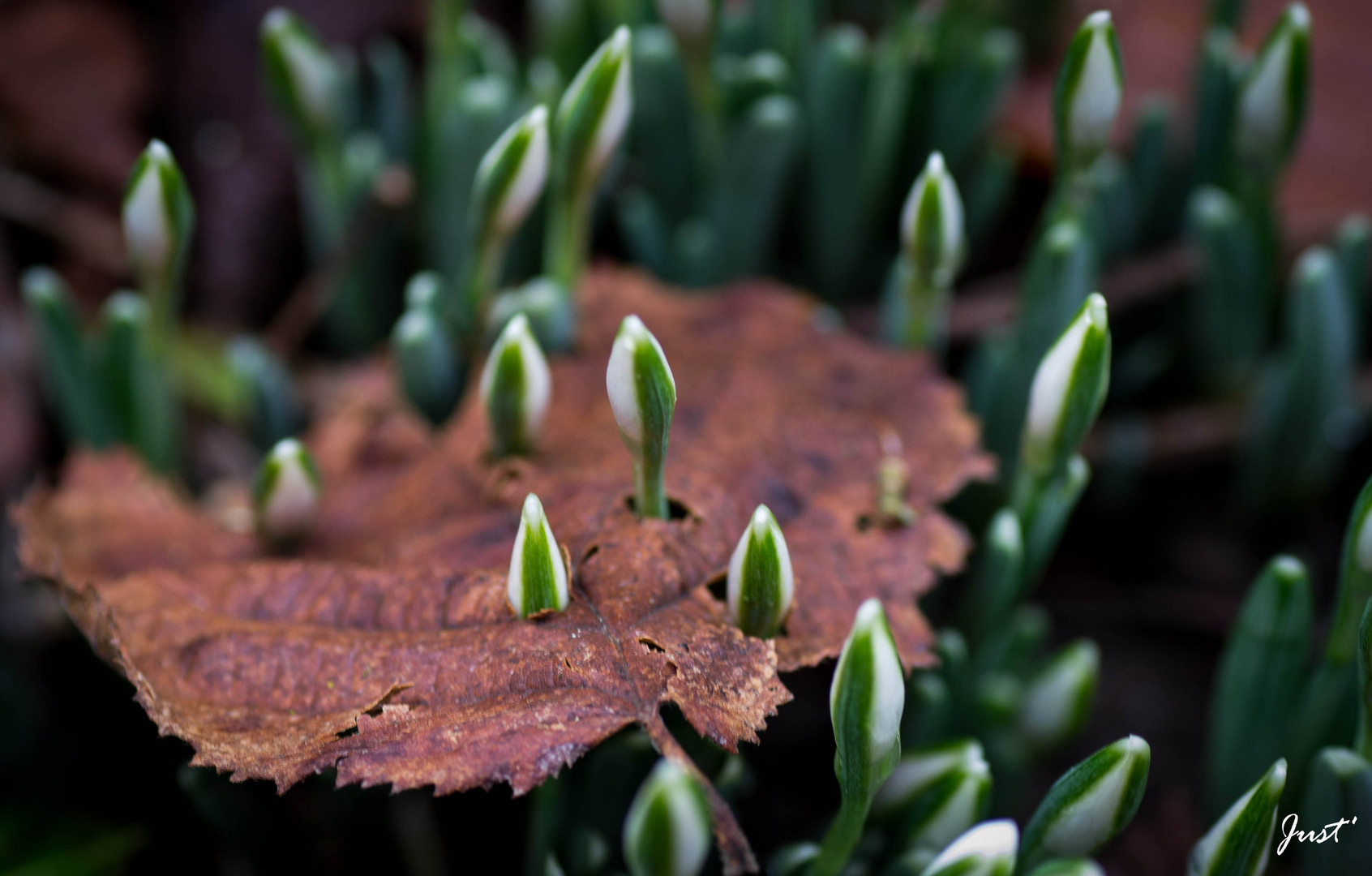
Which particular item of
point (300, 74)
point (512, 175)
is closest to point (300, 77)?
point (300, 74)

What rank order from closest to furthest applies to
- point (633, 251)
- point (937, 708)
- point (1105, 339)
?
point (1105, 339) < point (937, 708) < point (633, 251)

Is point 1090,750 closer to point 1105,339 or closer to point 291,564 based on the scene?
point 1105,339

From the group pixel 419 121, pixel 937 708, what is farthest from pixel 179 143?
pixel 937 708

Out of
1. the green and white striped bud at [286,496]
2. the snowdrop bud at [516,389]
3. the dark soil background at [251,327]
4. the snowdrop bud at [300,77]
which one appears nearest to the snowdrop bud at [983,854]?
the dark soil background at [251,327]

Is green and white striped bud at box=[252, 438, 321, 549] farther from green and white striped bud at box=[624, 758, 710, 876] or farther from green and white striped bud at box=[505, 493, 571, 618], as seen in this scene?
green and white striped bud at box=[624, 758, 710, 876]

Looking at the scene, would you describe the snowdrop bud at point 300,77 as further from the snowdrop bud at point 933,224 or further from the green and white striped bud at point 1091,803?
the green and white striped bud at point 1091,803

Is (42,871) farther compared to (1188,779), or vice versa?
(1188,779)
